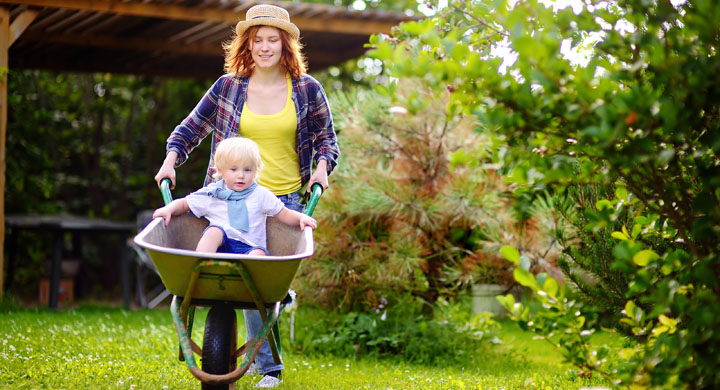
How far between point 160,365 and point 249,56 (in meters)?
1.46

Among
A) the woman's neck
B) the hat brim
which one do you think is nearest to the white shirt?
the woman's neck

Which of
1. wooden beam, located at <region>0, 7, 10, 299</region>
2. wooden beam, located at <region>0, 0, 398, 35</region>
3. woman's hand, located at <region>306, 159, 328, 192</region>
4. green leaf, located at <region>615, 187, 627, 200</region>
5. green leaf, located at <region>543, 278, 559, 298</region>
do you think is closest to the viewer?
green leaf, located at <region>543, 278, 559, 298</region>

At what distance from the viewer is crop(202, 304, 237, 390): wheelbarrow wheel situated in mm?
2379

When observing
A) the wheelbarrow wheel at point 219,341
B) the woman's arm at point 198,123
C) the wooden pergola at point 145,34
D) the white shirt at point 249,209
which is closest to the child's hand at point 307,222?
the white shirt at point 249,209

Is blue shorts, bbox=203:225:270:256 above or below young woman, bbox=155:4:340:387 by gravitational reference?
below

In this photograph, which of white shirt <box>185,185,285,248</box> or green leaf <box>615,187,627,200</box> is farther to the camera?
white shirt <box>185,185,285,248</box>

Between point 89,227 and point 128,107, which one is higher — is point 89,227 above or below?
below

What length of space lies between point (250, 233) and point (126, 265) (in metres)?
4.42

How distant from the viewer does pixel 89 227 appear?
621 cm

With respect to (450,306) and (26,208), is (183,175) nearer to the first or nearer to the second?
(26,208)

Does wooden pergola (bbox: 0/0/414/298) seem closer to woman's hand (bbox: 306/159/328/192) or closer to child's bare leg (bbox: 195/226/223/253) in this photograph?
woman's hand (bbox: 306/159/328/192)

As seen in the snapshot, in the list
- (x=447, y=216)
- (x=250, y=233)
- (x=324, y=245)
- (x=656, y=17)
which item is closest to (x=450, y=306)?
(x=447, y=216)

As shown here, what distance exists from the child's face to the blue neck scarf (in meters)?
0.02

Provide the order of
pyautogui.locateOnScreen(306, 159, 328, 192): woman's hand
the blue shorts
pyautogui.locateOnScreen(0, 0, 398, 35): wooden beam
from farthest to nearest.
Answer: pyautogui.locateOnScreen(0, 0, 398, 35): wooden beam → pyautogui.locateOnScreen(306, 159, 328, 192): woman's hand → the blue shorts
